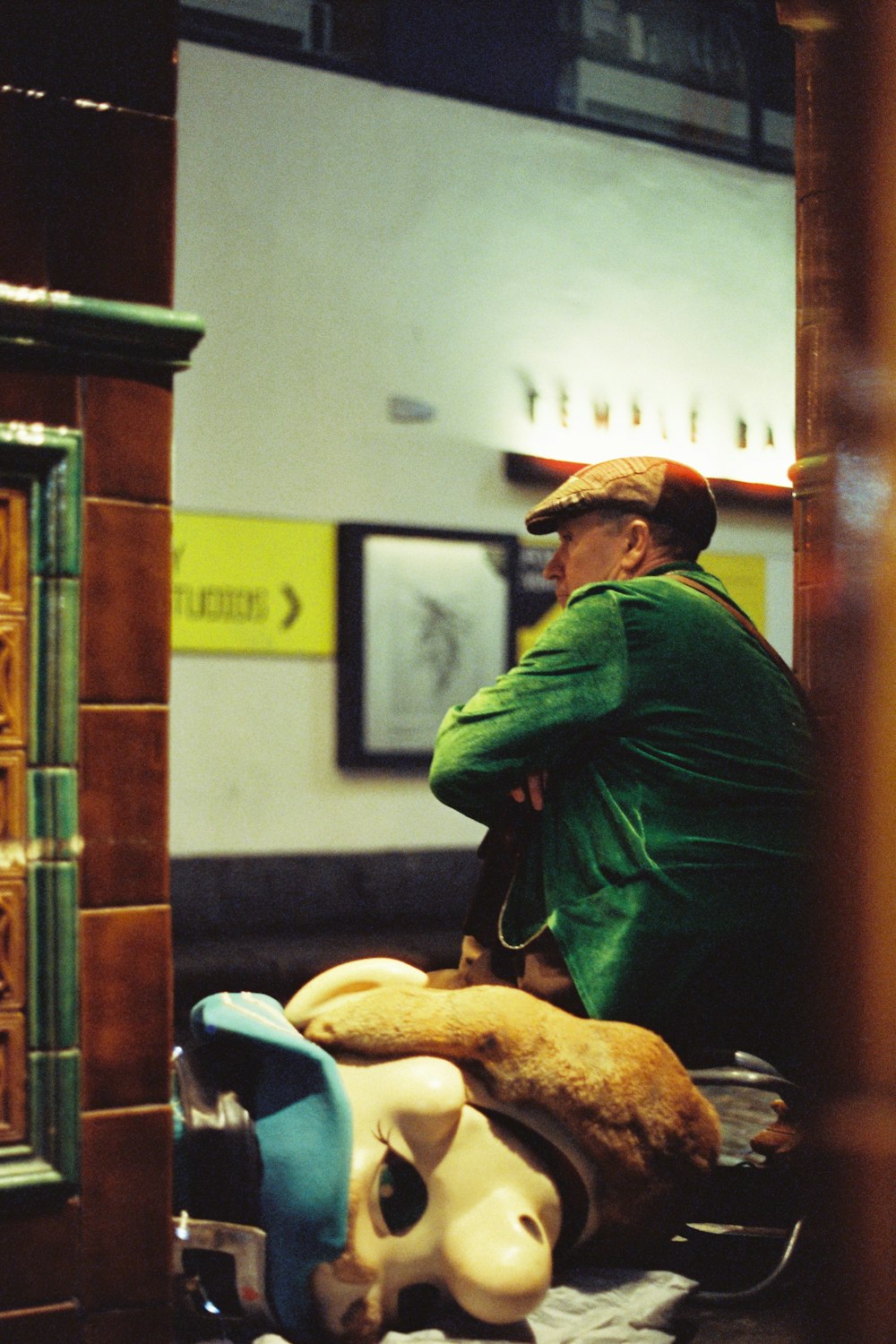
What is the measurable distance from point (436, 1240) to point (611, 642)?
103 cm

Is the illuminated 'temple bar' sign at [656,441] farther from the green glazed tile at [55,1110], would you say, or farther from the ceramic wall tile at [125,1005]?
the green glazed tile at [55,1110]

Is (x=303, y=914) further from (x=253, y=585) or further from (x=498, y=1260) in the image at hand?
(x=498, y=1260)

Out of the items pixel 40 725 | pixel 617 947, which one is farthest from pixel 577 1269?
pixel 40 725

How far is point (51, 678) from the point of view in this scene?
1870mm

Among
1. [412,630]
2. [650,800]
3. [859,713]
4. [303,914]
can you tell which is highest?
[412,630]

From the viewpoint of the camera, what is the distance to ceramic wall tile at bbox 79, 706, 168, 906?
6.21 ft

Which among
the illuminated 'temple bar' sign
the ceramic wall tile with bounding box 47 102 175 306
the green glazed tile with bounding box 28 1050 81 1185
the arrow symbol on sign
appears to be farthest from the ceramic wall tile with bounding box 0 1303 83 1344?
the illuminated 'temple bar' sign

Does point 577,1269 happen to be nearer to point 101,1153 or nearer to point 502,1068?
point 502,1068

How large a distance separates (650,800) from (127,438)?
1158mm

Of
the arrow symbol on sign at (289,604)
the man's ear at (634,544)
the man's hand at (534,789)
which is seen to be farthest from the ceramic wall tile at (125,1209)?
the arrow symbol on sign at (289,604)

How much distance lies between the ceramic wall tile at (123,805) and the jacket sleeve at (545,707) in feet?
2.35

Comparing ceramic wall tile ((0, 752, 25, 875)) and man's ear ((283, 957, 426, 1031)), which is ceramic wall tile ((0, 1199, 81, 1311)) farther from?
Result: man's ear ((283, 957, 426, 1031))

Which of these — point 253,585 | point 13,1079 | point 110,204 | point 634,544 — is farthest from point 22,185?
point 253,585

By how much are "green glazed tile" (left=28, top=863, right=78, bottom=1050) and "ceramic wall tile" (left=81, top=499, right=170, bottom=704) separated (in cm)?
24
